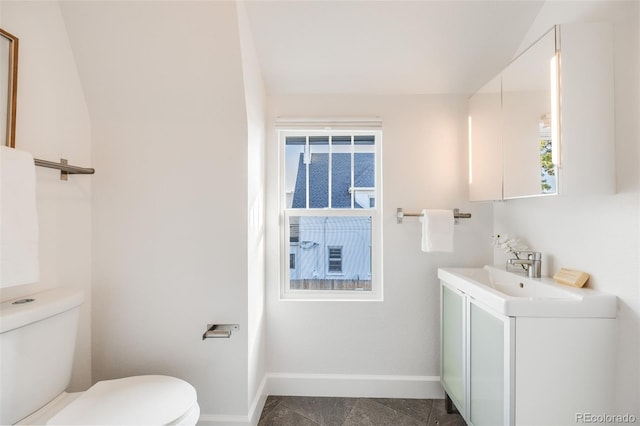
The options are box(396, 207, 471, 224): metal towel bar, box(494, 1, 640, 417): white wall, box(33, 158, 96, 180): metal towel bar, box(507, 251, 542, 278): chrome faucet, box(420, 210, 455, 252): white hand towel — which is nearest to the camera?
box(494, 1, 640, 417): white wall

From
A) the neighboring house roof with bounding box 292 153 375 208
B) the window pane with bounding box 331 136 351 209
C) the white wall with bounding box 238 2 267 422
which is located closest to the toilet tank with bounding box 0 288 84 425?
the white wall with bounding box 238 2 267 422

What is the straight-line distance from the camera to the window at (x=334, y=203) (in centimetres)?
226

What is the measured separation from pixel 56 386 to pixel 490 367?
6.24ft

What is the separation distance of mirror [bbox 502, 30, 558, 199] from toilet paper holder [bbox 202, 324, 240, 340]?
1.63 meters

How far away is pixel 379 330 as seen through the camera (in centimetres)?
215

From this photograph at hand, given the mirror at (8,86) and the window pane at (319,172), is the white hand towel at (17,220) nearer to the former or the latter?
the mirror at (8,86)

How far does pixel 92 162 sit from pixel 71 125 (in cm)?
21

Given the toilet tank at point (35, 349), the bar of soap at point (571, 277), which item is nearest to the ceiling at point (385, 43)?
the bar of soap at point (571, 277)

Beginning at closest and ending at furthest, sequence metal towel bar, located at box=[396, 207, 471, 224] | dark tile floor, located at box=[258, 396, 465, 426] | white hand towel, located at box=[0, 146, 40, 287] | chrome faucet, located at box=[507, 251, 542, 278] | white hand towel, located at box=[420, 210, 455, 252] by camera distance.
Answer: white hand towel, located at box=[0, 146, 40, 287], chrome faucet, located at box=[507, 251, 542, 278], dark tile floor, located at box=[258, 396, 465, 426], white hand towel, located at box=[420, 210, 455, 252], metal towel bar, located at box=[396, 207, 471, 224]

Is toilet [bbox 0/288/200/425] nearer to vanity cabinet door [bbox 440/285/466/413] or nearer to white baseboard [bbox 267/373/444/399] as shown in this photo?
white baseboard [bbox 267/373/444/399]

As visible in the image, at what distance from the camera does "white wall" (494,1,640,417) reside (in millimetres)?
1239

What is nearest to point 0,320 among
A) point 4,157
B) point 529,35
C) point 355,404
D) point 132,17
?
point 4,157

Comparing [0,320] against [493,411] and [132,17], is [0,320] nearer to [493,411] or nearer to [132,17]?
[132,17]

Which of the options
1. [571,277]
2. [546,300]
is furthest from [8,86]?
[571,277]
